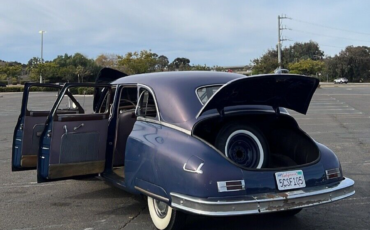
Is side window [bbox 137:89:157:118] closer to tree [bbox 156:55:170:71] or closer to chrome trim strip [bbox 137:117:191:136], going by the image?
chrome trim strip [bbox 137:117:191:136]

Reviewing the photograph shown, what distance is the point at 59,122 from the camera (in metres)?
5.21

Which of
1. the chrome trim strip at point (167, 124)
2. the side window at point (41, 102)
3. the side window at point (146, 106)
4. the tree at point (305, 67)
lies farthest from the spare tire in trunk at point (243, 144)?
the tree at point (305, 67)

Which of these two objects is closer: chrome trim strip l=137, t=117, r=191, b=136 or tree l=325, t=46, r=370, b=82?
chrome trim strip l=137, t=117, r=191, b=136

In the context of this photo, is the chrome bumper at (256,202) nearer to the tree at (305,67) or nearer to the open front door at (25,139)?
the open front door at (25,139)

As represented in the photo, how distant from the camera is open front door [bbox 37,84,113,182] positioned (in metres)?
5.16

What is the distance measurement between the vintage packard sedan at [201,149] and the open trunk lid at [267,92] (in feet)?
0.04

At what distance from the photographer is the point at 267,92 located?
189 inches

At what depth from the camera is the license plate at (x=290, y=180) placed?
422 cm

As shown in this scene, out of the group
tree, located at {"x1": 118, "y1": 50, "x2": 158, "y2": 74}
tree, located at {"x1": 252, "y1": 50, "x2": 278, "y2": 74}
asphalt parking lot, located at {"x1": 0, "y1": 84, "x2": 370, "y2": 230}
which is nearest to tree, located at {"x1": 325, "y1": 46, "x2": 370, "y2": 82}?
tree, located at {"x1": 252, "y1": 50, "x2": 278, "y2": 74}

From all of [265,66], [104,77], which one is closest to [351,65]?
[265,66]

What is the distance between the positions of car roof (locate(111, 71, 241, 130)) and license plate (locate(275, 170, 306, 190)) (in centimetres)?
103

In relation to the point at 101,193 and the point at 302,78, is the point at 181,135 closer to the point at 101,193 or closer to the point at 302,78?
the point at 302,78

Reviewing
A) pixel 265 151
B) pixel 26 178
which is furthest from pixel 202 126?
pixel 26 178

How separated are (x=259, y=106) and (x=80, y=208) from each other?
274 centimetres
